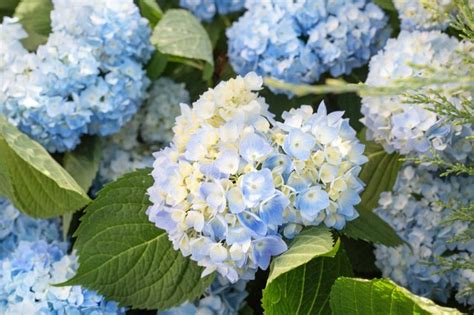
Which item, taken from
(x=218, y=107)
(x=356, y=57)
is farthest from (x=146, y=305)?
(x=356, y=57)

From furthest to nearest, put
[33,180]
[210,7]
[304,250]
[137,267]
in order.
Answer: [210,7] → [33,180] → [137,267] → [304,250]

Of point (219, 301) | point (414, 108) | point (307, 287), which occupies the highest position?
point (414, 108)

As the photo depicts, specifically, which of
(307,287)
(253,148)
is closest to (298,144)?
(253,148)

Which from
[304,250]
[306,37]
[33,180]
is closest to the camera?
[304,250]

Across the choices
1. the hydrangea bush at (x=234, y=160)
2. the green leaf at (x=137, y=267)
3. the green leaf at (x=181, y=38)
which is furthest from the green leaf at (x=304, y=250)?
the green leaf at (x=181, y=38)

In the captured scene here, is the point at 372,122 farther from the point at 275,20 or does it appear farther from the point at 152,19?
the point at 152,19

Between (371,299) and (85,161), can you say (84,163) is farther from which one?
(371,299)
